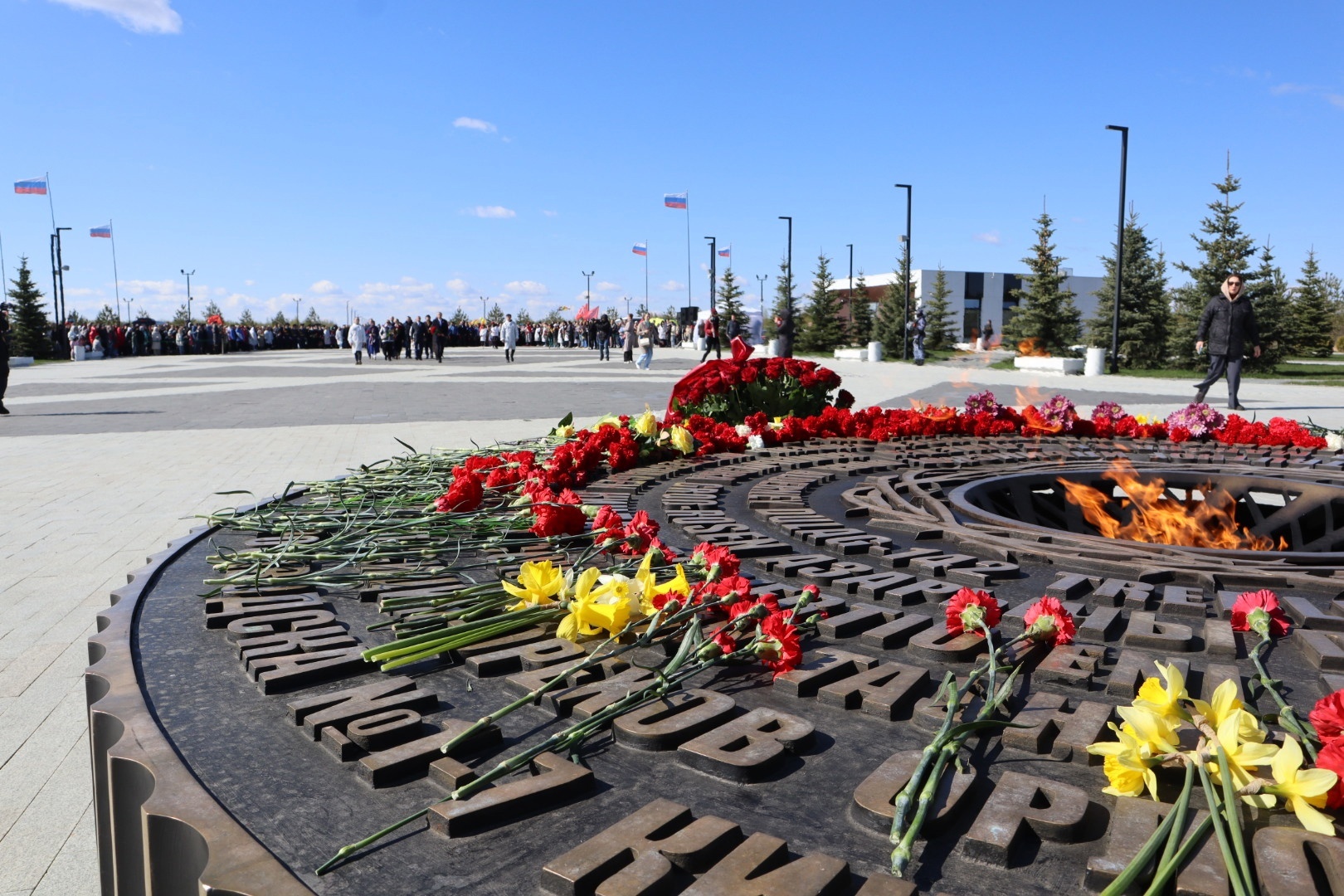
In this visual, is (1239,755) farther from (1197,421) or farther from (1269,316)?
(1269,316)

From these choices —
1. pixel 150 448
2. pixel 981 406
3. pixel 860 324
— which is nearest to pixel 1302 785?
pixel 981 406

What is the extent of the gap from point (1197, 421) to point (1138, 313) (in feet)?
95.2

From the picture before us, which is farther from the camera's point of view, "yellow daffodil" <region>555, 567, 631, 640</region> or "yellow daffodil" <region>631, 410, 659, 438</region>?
"yellow daffodil" <region>631, 410, 659, 438</region>

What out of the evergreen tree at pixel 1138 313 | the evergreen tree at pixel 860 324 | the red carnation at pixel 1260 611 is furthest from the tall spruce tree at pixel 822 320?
the red carnation at pixel 1260 611

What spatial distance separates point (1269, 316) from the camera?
1084 inches

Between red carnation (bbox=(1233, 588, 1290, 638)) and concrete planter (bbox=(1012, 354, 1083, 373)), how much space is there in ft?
74.4

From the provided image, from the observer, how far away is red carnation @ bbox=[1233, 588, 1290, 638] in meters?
2.12

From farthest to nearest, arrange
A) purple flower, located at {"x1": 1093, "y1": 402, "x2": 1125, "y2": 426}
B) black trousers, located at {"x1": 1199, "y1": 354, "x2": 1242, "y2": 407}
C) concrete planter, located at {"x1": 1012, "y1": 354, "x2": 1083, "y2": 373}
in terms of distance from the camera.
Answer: concrete planter, located at {"x1": 1012, "y1": 354, "x2": 1083, "y2": 373}
black trousers, located at {"x1": 1199, "y1": 354, "x2": 1242, "y2": 407}
purple flower, located at {"x1": 1093, "y1": 402, "x2": 1125, "y2": 426}

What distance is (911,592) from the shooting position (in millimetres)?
2572

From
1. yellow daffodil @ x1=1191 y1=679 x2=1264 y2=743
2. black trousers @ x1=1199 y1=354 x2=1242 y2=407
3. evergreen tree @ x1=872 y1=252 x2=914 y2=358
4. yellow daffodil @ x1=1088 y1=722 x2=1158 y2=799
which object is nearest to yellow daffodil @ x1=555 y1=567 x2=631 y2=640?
yellow daffodil @ x1=1088 y1=722 x2=1158 y2=799

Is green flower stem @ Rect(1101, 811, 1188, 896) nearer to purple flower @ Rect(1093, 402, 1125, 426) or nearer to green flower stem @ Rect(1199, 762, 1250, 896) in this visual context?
green flower stem @ Rect(1199, 762, 1250, 896)

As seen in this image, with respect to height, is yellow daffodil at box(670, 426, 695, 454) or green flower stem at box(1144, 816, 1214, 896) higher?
yellow daffodil at box(670, 426, 695, 454)

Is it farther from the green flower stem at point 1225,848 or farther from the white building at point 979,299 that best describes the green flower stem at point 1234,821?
the white building at point 979,299

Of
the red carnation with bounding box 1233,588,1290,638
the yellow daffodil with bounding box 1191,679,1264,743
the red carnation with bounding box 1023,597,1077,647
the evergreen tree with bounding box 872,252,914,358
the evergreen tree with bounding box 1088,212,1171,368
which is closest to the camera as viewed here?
the yellow daffodil with bounding box 1191,679,1264,743
